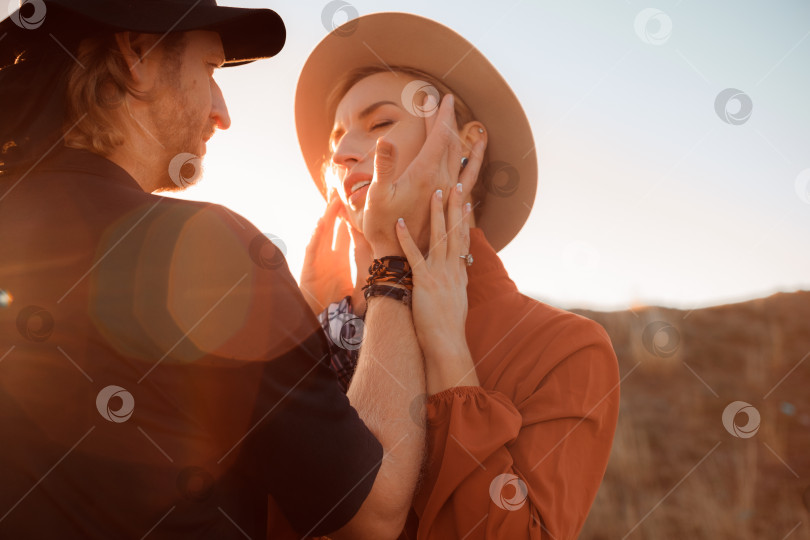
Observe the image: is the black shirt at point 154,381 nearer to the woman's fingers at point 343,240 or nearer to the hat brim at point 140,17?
the hat brim at point 140,17

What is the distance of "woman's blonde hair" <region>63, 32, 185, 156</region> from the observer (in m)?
1.59

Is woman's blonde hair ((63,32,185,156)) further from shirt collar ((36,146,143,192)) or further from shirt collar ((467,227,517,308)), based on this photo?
shirt collar ((467,227,517,308))

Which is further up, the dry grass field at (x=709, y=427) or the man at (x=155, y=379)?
the dry grass field at (x=709, y=427)

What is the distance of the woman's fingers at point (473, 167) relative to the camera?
2482 millimetres

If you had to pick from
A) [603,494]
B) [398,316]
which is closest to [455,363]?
[398,316]

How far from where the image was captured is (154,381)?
1.25 metres

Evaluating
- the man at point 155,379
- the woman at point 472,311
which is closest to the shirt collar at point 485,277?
the woman at point 472,311

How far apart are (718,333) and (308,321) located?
13.3 m

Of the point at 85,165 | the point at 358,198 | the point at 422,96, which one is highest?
the point at 422,96

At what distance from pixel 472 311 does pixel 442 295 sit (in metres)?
0.38

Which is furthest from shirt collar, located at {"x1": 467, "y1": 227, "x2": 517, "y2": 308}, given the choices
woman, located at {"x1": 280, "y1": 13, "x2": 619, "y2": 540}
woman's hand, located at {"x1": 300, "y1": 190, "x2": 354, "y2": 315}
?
woman's hand, located at {"x1": 300, "y1": 190, "x2": 354, "y2": 315}

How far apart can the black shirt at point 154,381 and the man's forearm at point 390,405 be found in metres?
0.13

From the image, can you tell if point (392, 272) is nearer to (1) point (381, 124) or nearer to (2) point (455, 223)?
(2) point (455, 223)

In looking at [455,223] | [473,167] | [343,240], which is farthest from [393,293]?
[343,240]
